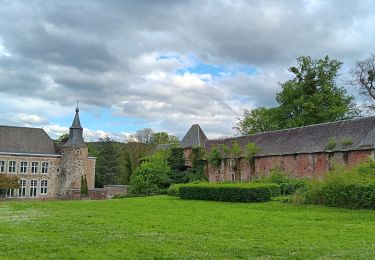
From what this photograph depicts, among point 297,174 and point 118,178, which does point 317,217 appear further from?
point 118,178

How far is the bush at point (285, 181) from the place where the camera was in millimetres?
29859

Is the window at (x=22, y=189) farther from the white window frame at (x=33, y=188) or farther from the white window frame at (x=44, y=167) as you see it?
the white window frame at (x=44, y=167)

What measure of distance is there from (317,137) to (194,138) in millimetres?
17323

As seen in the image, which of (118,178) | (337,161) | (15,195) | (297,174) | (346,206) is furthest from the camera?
(118,178)

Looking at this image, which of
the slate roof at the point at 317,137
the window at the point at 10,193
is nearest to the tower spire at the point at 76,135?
the window at the point at 10,193

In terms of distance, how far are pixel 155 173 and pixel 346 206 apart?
23795mm

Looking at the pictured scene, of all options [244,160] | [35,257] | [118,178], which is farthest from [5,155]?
[35,257]

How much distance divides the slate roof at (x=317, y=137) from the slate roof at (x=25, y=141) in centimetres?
2616

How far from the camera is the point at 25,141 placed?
5316 cm

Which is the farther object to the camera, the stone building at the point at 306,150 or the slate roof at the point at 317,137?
the stone building at the point at 306,150

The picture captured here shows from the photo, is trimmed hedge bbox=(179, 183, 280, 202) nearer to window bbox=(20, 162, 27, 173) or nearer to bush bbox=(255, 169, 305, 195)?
bush bbox=(255, 169, 305, 195)

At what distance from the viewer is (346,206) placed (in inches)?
864

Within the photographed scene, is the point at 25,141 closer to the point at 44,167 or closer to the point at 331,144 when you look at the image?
the point at 44,167

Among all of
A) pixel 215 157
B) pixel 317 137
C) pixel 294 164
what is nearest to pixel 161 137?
pixel 215 157
